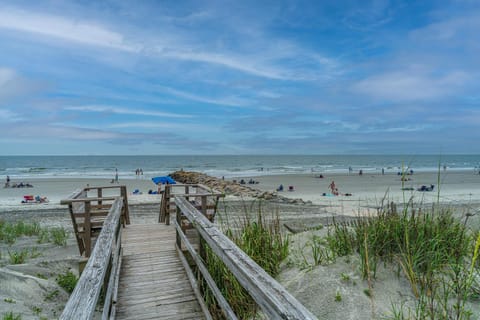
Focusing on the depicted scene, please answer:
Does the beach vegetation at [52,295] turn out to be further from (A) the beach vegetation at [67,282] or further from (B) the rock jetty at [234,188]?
(B) the rock jetty at [234,188]

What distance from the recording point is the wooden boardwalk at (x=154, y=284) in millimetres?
3553

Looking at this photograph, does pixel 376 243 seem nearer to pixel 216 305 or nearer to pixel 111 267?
pixel 216 305

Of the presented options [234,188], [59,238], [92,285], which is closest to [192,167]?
[234,188]

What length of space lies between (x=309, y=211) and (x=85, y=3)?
497 inches

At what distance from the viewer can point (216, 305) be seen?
146 inches

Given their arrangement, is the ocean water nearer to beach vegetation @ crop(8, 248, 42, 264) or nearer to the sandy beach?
the sandy beach

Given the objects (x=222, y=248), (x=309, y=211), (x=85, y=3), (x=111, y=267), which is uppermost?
(x=85, y=3)

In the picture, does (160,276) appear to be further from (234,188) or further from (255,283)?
(234,188)

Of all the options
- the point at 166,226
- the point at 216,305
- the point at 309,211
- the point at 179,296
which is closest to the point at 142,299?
the point at 179,296

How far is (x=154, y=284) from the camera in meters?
4.22

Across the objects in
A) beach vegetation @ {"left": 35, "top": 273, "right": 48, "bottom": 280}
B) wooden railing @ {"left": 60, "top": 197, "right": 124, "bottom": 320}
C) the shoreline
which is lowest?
the shoreline

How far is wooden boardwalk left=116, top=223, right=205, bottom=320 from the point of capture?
355 cm

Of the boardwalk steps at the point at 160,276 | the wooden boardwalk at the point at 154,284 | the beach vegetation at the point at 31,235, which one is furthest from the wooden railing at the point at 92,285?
the beach vegetation at the point at 31,235

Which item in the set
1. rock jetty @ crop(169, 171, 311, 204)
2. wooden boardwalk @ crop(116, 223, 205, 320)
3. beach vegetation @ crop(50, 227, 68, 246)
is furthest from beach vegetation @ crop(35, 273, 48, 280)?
rock jetty @ crop(169, 171, 311, 204)
